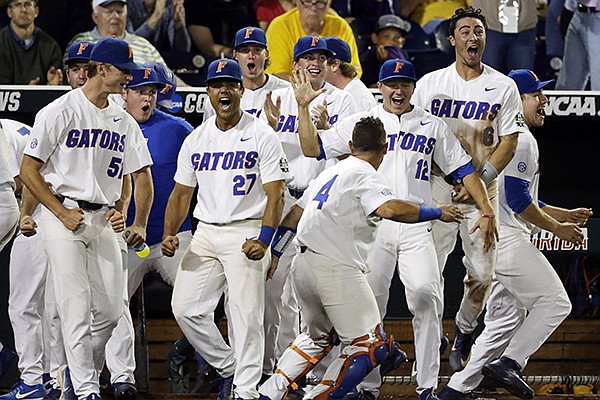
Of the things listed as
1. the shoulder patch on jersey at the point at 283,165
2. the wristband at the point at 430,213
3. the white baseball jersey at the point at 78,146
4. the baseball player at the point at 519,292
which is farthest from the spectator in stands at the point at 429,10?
the white baseball jersey at the point at 78,146

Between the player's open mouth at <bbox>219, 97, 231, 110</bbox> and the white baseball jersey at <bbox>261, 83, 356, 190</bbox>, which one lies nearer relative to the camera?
the player's open mouth at <bbox>219, 97, 231, 110</bbox>

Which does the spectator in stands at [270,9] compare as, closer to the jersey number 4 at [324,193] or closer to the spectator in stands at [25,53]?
the spectator in stands at [25,53]

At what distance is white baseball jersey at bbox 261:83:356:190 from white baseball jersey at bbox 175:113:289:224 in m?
0.59

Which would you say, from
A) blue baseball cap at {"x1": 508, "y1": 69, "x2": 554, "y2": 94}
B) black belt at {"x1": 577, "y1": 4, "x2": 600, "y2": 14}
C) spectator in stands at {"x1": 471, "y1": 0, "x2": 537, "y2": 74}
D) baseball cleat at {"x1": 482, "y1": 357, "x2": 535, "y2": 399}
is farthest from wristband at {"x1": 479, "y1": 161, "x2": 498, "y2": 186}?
black belt at {"x1": 577, "y1": 4, "x2": 600, "y2": 14}

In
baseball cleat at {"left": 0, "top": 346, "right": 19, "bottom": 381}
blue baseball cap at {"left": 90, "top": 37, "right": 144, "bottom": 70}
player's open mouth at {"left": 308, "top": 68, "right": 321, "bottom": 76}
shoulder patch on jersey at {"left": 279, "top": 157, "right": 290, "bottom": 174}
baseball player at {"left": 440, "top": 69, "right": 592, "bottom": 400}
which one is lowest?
baseball cleat at {"left": 0, "top": 346, "right": 19, "bottom": 381}

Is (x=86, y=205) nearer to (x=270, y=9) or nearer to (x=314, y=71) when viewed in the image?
(x=314, y=71)

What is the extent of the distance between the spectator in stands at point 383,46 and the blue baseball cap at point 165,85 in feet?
6.49

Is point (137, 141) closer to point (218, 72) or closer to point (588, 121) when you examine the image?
point (218, 72)

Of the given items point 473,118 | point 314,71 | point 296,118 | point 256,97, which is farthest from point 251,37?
point 473,118

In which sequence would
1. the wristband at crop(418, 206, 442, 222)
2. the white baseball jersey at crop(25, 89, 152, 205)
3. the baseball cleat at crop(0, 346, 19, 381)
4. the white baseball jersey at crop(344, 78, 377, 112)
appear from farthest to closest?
the white baseball jersey at crop(344, 78, 377, 112) → the baseball cleat at crop(0, 346, 19, 381) → the white baseball jersey at crop(25, 89, 152, 205) → the wristband at crop(418, 206, 442, 222)

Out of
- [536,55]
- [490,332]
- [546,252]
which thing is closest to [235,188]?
[490,332]

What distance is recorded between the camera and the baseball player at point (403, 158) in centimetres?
658

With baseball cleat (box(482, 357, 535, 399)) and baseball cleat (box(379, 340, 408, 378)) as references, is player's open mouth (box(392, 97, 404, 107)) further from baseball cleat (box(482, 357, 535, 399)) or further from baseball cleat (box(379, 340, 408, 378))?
baseball cleat (box(482, 357, 535, 399))

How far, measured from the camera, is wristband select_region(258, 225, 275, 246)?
6.31 metres
